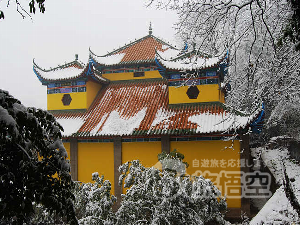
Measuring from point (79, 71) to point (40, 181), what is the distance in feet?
31.2

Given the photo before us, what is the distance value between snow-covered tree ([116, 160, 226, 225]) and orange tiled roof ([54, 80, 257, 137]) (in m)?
3.56

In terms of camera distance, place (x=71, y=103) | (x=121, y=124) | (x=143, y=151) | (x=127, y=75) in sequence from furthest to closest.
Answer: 1. (x=127, y=75)
2. (x=71, y=103)
3. (x=121, y=124)
4. (x=143, y=151)

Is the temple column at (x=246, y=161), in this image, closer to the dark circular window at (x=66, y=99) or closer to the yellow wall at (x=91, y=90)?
the yellow wall at (x=91, y=90)

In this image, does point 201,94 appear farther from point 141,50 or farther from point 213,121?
point 141,50

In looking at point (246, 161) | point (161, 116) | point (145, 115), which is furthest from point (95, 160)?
point (246, 161)

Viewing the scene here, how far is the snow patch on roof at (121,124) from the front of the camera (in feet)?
30.0

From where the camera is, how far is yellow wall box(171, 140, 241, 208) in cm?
862

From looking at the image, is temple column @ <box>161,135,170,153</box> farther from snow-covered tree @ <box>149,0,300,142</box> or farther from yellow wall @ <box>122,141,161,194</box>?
snow-covered tree @ <box>149,0,300,142</box>

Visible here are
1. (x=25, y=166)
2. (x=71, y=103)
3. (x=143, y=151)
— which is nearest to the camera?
(x=25, y=166)

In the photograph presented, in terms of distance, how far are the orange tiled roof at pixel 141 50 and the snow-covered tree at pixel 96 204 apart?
7645 millimetres

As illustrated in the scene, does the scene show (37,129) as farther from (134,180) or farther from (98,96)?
(98,96)

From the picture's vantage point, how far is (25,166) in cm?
197

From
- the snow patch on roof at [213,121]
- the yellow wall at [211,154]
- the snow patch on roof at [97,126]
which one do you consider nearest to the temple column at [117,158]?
the snow patch on roof at [97,126]

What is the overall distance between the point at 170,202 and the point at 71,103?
8.02 metres
